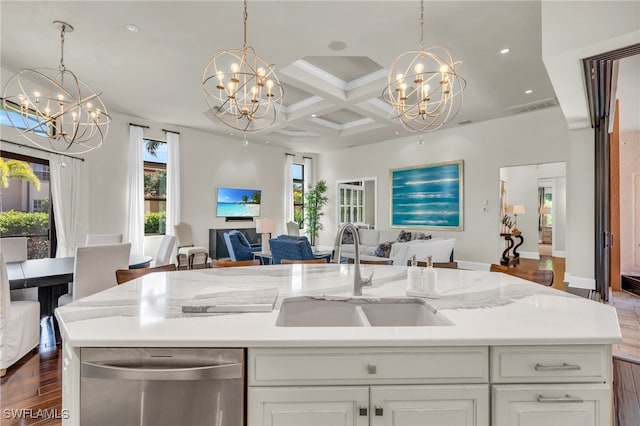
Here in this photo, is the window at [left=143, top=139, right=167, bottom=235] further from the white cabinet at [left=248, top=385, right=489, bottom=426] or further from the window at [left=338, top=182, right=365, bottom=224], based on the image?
the white cabinet at [left=248, top=385, right=489, bottom=426]

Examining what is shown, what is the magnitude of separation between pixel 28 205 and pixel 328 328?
18.5ft

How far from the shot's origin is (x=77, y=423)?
41.0 inches

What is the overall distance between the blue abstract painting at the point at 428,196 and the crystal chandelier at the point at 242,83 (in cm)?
378

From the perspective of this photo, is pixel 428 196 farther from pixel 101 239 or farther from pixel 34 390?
pixel 34 390

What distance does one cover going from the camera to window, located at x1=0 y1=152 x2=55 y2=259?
4340 millimetres

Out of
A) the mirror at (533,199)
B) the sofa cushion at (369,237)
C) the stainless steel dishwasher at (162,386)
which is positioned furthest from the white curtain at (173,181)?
the mirror at (533,199)

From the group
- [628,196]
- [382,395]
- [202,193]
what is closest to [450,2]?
[382,395]

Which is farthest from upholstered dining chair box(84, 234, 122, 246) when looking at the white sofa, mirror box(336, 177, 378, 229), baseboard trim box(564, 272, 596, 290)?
baseboard trim box(564, 272, 596, 290)

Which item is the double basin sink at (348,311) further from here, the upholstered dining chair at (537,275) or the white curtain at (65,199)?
the white curtain at (65,199)

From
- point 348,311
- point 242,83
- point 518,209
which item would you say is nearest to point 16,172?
point 242,83

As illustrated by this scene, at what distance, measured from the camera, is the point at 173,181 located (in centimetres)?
686

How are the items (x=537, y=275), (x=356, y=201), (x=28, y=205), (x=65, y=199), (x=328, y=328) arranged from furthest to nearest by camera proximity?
1. (x=356, y=201)
2. (x=65, y=199)
3. (x=28, y=205)
4. (x=537, y=275)
5. (x=328, y=328)

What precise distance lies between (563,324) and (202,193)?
7.35m

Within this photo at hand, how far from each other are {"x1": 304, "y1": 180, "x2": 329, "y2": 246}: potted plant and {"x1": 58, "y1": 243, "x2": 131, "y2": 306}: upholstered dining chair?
22.1ft
